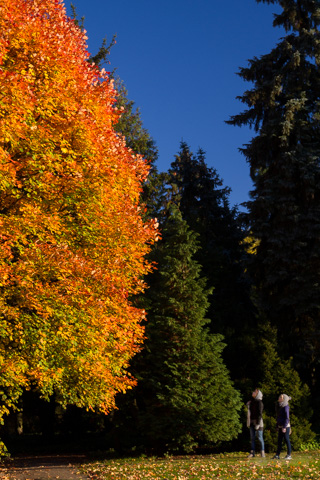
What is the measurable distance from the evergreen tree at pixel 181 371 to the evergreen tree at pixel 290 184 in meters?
3.99

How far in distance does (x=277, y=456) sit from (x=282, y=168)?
13127 millimetres

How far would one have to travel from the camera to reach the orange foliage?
34.7 feet

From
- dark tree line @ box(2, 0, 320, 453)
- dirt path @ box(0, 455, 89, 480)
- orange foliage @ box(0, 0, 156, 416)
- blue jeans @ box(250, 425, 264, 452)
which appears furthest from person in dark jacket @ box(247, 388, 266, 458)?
dirt path @ box(0, 455, 89, 480)

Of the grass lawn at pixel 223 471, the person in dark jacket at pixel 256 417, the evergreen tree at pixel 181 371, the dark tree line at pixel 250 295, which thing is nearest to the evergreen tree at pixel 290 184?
the dark tree line at pixel 250 295

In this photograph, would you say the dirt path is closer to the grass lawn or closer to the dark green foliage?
the grass lawn

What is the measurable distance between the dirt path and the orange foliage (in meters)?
3.14

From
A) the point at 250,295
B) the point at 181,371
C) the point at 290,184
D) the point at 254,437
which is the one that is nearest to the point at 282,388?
the point at 181,371

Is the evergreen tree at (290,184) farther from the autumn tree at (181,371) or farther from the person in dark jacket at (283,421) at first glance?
the person in dark jacket at (283,421)

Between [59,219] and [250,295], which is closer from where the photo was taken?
[59,219]

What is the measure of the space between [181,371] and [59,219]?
8.52m

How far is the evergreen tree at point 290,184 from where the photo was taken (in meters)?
21.0

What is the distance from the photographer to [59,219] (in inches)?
450

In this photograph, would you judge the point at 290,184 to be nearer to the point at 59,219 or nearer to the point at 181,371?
the point at 181,371

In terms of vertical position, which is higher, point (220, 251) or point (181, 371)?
point (220, 251)
